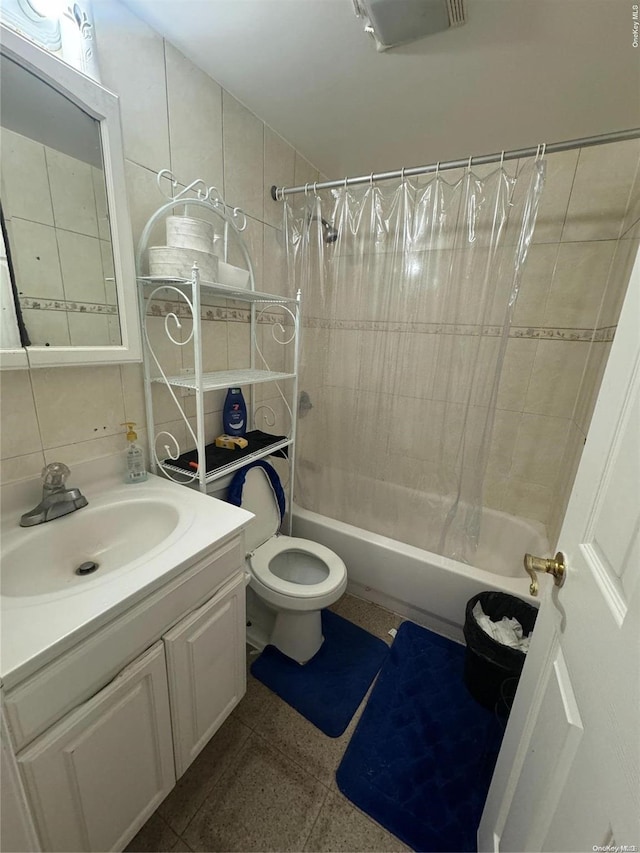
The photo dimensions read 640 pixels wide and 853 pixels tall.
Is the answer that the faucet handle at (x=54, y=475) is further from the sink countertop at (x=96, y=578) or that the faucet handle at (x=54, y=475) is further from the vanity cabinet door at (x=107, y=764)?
the vanity cabinet door at (x=107, y=764)

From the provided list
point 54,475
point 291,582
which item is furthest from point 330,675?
point 54,475

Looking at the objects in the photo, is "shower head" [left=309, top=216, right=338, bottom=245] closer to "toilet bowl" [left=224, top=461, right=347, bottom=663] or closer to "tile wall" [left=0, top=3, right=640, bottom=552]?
"tile wall" [left=0, top=3, right=640, bottom=552]

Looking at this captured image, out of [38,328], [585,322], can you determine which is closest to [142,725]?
[38,328]

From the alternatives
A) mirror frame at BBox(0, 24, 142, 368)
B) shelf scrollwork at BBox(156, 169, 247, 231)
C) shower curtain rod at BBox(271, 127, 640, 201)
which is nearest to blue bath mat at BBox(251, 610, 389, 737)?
mirror frame at BBox(0, 24, 142, 368)

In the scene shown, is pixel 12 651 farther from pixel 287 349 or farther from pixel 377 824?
pixel 287 349

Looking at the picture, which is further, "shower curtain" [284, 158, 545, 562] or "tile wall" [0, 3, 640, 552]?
"shower curtain" [284, 158, 545, 562]

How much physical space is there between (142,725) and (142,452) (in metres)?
0.77

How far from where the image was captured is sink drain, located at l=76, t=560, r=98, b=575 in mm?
946

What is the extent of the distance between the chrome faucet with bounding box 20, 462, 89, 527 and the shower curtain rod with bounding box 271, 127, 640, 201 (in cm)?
150

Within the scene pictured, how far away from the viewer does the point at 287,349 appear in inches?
75.7

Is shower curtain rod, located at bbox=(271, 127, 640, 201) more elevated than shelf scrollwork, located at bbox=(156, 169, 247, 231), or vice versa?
shower curtain rod, located at bbox=(271, 127, 640, 201)

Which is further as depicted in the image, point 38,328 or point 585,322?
point 585,322

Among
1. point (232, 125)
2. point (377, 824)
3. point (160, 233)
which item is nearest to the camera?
point (377, 824)

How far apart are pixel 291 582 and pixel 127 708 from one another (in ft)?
2.69
